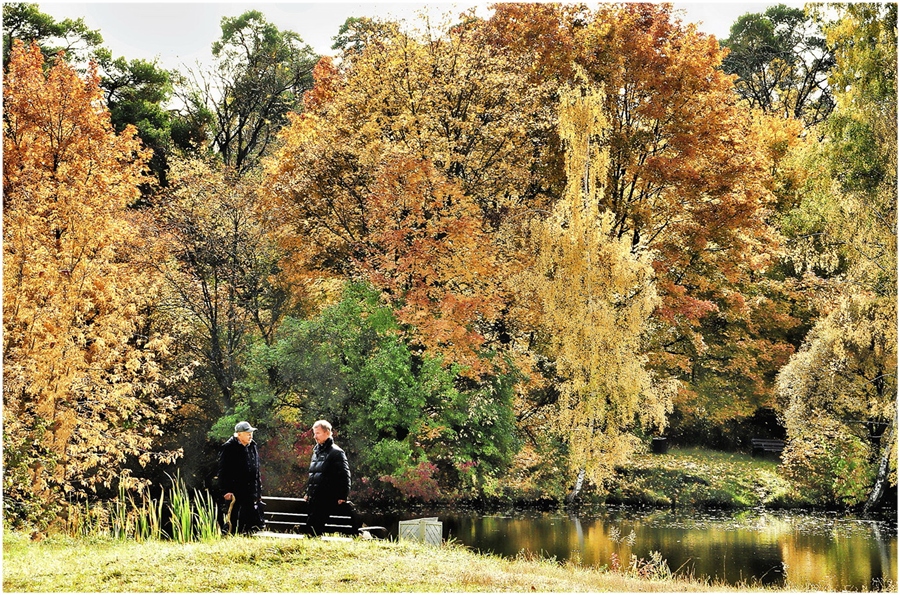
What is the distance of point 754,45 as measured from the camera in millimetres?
39281

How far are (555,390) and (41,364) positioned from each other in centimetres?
1242

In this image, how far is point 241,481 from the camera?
11008mm

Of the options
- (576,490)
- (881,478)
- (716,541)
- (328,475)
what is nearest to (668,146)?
(576,490)

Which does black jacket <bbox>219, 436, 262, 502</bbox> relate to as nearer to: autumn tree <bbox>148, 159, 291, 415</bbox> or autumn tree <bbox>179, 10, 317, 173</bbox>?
autumn tree <bbox>148, 159, 291, 415</bbox>

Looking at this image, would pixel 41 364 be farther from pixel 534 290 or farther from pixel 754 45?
pixel 754 45

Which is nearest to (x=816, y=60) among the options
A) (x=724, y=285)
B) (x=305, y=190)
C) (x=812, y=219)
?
(x=724, y=285)

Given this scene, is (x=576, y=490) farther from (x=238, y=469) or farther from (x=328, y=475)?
(x=238, y=469)

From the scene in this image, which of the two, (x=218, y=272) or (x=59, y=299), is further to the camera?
(x=218, y=272)

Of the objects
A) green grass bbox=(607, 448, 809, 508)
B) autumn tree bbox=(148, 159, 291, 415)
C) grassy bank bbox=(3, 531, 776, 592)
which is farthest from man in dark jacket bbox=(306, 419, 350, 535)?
green grass bbox=(607, 448, 809, 508)

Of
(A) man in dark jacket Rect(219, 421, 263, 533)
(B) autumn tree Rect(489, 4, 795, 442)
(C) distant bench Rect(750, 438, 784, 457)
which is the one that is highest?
(B) autumn tree Rect(489, 4, 795, 442)

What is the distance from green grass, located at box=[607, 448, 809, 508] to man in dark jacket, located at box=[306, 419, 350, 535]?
48.1 feet

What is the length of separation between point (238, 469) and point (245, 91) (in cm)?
2698

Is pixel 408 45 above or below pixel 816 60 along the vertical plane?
below

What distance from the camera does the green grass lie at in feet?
80.9
